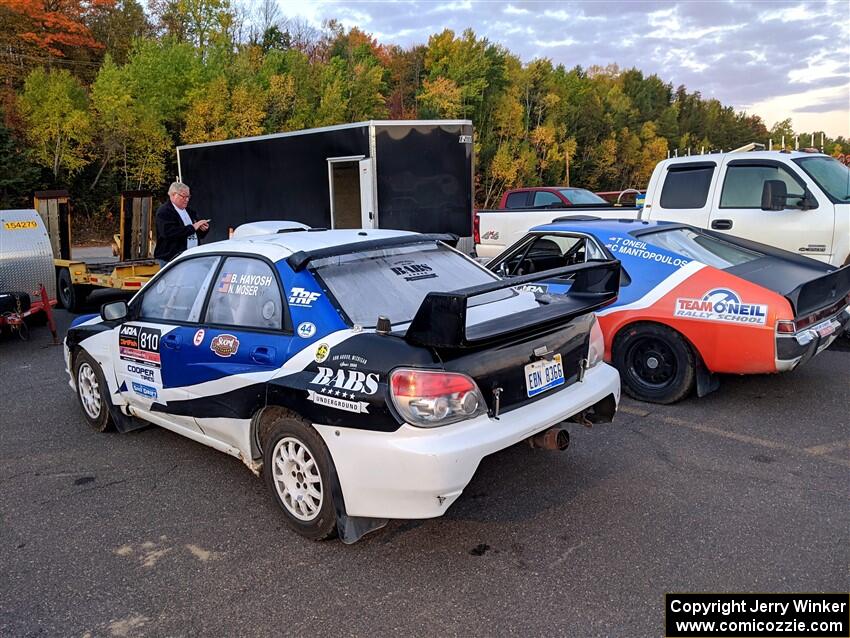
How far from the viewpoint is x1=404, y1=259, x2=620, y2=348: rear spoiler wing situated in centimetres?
286

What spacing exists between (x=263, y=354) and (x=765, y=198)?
6.14 metres

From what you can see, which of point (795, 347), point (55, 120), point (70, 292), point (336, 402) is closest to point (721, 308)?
point (795, 347)

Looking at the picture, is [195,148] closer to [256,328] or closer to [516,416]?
[256,328]

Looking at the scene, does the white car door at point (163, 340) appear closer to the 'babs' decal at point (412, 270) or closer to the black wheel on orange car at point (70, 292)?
the 'babs' decal at point (412, 270)

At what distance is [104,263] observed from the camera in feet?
36.5

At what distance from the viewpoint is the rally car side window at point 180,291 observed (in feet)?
13.2

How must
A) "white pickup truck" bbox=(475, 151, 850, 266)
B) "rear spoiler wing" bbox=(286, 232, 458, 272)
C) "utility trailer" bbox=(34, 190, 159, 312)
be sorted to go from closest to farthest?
"rear spoiler wing" bbox=(286, 232, 458, 272) < "white pickup truck" bbox=(475, 151, 850, 266) < "utility trailer" bbox=(34, 190, 159, 312)

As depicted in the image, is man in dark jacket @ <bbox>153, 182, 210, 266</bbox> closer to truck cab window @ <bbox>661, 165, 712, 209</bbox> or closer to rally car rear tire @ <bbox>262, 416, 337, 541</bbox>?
rally car rear tire @ <bbox>262, 416, 337, 541</bbox>

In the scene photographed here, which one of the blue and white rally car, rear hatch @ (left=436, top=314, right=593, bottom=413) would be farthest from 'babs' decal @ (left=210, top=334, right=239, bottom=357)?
→ rear hatch @ (left=436, top=314, right=593, bottom=413)

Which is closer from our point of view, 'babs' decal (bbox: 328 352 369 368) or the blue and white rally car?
the blue and white rally car

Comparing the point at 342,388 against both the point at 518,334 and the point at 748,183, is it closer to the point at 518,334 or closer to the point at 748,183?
the point at 518,334

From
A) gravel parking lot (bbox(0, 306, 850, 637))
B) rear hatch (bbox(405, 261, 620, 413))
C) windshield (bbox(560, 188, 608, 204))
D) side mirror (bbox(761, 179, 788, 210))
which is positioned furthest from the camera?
windshield (bbox(560, 188, 608, 204))

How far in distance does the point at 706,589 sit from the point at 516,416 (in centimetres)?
109

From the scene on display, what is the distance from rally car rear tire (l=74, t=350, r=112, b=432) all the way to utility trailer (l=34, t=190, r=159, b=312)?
4310 mm
